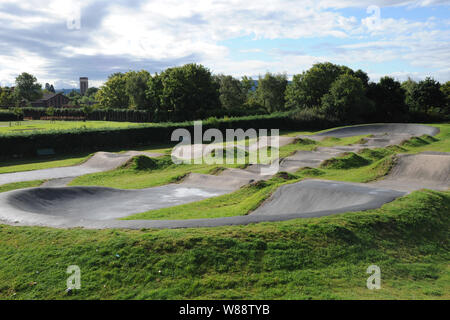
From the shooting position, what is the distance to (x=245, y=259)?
331 inches

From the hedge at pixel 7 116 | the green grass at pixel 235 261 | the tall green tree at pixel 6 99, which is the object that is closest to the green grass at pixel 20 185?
the green grass at pixel 235 261

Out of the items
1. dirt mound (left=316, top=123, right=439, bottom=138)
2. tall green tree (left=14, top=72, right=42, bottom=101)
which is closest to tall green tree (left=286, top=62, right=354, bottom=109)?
dirt mound (left=316, top=123, right=439, bottom=138)

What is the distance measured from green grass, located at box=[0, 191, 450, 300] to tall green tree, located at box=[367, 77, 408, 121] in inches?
2296

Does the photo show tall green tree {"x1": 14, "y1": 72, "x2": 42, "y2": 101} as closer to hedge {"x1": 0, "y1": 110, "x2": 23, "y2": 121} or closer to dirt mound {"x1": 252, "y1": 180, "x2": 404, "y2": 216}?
hedge {"x1": 0, "y1": 110, "x2": 23, "y2": 121}

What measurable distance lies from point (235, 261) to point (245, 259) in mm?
240

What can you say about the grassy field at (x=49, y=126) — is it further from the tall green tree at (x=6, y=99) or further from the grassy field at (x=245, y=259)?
the tall green tree at (x=6, y=99)

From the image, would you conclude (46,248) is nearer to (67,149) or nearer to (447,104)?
(67,149)

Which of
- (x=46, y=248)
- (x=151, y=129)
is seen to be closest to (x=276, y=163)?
(x=151, y=129)

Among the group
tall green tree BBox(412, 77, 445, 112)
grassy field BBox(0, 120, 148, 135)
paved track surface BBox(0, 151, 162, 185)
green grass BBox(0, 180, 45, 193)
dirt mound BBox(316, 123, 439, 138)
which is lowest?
green grass BBox(0, 180, 45, 193)

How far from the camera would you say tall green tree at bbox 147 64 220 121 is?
63125mm

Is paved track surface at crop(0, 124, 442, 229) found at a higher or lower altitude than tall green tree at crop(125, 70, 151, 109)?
lower

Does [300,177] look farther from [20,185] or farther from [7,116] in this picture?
[7,116]

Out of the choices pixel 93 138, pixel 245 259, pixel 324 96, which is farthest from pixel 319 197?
pixel 324 96

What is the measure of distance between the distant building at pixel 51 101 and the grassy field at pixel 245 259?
136 metres
